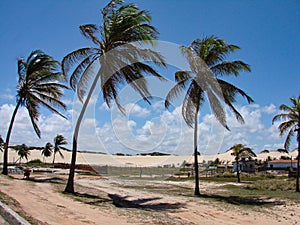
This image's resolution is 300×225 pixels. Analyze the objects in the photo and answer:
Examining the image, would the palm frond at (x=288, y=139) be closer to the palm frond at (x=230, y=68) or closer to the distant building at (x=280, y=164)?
the palm frond at (x=230, y=68)

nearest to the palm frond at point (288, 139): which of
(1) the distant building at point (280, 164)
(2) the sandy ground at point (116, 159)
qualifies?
(2) the sandy ground at point (116, 159)

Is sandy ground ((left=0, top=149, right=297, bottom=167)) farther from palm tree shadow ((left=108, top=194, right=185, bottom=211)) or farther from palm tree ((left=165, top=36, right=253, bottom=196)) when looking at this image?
palm tree shadow ((left=108, top=194, right=185, bottom=211))

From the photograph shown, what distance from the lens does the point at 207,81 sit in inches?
733

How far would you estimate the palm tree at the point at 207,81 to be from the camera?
59.4ft

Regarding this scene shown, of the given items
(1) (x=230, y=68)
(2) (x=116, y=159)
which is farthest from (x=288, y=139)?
(2) (x=116, y=159)

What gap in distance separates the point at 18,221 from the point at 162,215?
5374mm

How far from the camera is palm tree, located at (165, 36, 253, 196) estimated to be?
712 inches

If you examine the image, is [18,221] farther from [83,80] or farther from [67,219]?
[83,80]

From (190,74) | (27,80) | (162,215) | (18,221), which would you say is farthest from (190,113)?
(18,221)

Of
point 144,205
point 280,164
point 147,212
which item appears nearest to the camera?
point 147,212

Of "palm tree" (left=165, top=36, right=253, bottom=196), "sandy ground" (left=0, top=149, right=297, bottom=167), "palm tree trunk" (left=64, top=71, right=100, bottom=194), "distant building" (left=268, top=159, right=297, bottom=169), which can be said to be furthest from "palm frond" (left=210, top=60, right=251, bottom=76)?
"distant building" (left=268, top=159, right=297, bottom=169)

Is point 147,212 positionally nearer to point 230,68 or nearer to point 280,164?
point 230,68

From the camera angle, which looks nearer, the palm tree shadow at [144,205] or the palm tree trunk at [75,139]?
the palm tree shadow at [144,205]

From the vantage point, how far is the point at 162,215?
10906 millimetres
